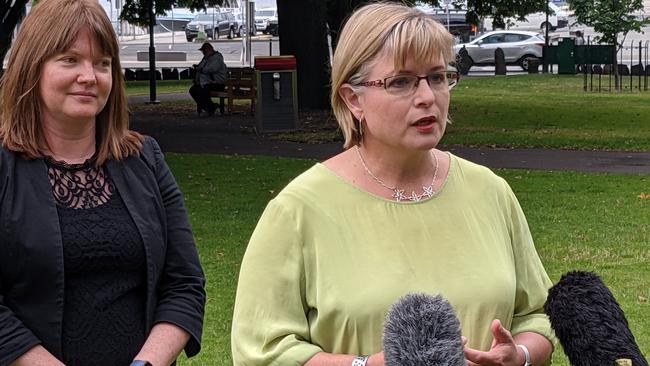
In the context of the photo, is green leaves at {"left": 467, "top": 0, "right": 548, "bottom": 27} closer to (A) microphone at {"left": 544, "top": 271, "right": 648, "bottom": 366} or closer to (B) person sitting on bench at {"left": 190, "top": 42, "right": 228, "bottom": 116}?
(B) person sitting on bench at {"left": 190, "top": 42, "right": 228, "bottom": 116}

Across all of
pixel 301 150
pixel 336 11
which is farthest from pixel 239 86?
pixel 301 150

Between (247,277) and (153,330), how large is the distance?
623 mm

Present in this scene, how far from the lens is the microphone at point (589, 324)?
275 centimetres

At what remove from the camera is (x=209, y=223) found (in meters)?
12.0

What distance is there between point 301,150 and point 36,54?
51.1ft

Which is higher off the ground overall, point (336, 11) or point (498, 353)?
point (336, 11)

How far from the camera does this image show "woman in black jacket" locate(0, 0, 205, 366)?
11.4ft

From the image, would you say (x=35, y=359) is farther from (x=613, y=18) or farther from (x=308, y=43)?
(x=613, y=18)

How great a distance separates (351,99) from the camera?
3314mm

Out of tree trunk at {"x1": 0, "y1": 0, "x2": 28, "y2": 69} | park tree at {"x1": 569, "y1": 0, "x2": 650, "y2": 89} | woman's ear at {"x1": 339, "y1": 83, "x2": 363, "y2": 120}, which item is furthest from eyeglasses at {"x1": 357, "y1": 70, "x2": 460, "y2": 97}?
park tree at {"x1": 569, "y1": 0, "x2": 650, "y2": 89}

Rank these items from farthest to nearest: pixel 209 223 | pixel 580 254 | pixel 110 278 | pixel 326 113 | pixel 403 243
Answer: pixel 326 113, pixel 209 223, pixel 580 254, pixel 110 278, pixel 403 243

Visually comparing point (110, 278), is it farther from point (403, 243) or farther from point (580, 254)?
point (580, 254)

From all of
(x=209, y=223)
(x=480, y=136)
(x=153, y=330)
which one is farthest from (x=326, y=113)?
(x=153, y=330)

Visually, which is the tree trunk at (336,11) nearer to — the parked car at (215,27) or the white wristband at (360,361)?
the white wristband at (360,361)
